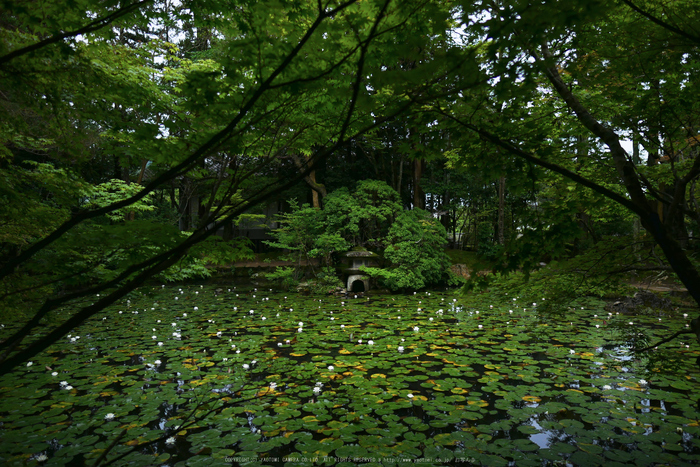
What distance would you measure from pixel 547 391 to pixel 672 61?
3156 mm

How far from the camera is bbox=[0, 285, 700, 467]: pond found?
2.79 m

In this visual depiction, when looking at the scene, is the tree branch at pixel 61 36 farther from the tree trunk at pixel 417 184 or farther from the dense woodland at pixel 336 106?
the tree trunk at pixel 417 184

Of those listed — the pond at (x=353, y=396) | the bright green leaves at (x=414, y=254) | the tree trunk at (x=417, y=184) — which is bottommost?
the pond at (x=353, y=396)

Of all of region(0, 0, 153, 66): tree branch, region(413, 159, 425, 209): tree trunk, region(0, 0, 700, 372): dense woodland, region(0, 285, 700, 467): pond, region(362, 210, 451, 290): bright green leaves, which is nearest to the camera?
region(0, 0, 153, 66): tree branch

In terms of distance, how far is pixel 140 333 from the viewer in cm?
618

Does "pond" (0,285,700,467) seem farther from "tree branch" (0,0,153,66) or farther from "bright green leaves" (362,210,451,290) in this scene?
"bright green leaves" (362,210,451,290)

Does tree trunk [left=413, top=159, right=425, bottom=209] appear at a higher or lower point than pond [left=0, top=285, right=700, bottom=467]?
higher

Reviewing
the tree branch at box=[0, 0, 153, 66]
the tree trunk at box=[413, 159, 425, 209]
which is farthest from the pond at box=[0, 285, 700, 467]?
the tree trunk at box=[413, 159, 425, 209]

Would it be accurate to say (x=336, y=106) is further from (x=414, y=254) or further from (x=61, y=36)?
(x=414, y=254)

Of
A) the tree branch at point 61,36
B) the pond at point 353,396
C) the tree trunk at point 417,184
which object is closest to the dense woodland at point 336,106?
the tree branch at point 61,36

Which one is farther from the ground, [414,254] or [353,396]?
[414,254]

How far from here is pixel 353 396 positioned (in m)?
3.76

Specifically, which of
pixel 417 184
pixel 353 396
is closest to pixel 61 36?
→ pixel 353 396

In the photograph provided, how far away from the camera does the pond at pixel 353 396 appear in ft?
9.17
